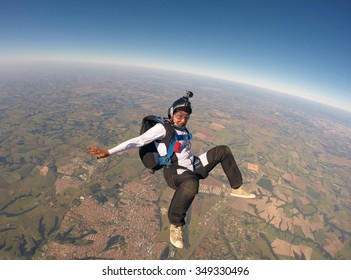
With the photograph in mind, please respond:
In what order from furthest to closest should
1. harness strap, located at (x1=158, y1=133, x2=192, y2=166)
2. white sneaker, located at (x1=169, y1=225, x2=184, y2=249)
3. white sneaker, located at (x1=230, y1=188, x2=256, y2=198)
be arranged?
1. white sneaker, located at (x1=230, y1=188, x2=256, y2=198)
2. harness strap, located at (x1=158, y1=133, x2=192, y2=166)
3. white sneaker, located at (x1=169, y1=225, x2=184, y2=249)

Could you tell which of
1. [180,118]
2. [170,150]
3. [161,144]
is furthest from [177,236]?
[180,118]

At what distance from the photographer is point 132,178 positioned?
3678 centimetres

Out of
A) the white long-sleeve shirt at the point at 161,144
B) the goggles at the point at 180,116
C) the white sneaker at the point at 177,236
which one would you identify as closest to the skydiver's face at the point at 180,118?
the goggles at the point at 180,116

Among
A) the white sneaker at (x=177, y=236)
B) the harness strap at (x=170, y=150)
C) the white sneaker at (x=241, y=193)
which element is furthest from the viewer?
the white sneaker at (x=241, y=193)

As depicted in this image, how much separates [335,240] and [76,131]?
6798 cm

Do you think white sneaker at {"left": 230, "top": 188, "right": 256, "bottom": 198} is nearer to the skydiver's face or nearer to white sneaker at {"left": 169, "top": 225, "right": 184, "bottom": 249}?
white sneaker at {"left": 169, "top": 225, "right": 184, "bottom": 249}

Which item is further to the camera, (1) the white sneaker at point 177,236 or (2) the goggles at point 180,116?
(2) the goggles at point 180,116

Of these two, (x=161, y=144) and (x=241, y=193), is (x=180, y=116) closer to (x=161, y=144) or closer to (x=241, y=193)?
(x=161, y=144)

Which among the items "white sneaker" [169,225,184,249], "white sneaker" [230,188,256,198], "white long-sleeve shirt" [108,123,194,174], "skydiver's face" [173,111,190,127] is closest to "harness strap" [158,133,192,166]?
"white long-sleeve shirt" [108,123,194,174]

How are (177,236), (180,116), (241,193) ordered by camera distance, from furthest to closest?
1. (241,193)
2. (180,116)
3. (177,236)

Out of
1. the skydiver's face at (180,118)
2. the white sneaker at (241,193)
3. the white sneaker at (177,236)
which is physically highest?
the skydiver's face at (180,118)

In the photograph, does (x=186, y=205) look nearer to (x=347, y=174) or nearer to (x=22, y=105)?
(x=347, y=174)

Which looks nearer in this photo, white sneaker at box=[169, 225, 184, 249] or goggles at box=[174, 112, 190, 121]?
A: white sneaker at box=[169, 225, 184, 249]

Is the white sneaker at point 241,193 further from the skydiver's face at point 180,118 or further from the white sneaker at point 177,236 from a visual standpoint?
the skydiver's face at point 180,118
